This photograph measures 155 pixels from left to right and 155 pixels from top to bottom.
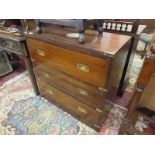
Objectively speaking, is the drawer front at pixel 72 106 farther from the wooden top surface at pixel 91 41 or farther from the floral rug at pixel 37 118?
the wooden top surface at pixel 91 41

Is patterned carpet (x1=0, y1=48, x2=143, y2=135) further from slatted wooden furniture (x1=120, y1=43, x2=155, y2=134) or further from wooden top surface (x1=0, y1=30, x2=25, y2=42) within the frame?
wooden top surface (x1=0, y1=30, x2=25, y2=42)

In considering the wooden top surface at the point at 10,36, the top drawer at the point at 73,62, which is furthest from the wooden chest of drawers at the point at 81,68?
the wooden top surface at the point at 10,36

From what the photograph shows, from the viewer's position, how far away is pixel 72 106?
4.10 feet

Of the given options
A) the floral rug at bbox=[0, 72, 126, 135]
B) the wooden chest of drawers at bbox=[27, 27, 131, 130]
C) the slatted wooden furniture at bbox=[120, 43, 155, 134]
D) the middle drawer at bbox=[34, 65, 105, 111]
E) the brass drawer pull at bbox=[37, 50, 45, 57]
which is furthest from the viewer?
the floral rug at bbox=[0, 72, 126, 135]

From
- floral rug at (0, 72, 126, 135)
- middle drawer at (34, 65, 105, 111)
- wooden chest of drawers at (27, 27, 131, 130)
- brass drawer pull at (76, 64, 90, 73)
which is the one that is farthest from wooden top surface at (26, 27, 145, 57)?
floral rug at (0, 72, 126, 135)

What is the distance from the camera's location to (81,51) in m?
0.80

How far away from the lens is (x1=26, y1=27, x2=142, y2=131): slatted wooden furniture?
790mm

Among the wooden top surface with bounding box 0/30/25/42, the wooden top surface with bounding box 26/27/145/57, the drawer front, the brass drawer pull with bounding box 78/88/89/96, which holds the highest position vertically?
the wooden top surface with bounding box 26/27/145/57

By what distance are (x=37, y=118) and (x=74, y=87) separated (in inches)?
23.6

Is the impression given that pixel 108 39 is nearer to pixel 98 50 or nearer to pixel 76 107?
pixel 98 50

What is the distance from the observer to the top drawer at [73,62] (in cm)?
80

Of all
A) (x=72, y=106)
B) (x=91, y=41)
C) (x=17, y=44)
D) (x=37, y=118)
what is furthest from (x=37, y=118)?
(x=91, y=41)
